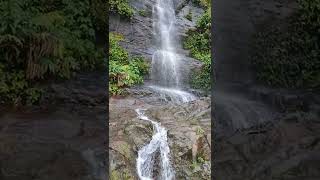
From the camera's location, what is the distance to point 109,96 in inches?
189

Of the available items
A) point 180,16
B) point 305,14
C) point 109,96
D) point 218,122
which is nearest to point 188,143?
point 218,122

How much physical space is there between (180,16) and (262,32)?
902mm

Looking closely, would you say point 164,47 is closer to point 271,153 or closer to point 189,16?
point 189,16

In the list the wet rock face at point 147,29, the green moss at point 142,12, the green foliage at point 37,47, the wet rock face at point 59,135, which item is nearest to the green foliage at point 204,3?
the wet rock face at point 147,29

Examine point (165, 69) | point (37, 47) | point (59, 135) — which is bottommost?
point (59, 135)

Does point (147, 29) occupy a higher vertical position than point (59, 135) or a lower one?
higher

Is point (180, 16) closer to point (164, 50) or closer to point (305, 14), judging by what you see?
point (164, 50)

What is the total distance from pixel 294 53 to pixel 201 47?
3.62 feet

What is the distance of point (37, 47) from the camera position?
4930 millimetres

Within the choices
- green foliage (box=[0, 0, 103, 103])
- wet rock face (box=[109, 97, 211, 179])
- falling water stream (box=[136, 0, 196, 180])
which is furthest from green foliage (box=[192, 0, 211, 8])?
green foliage (box=[0, 0, 103, 103])

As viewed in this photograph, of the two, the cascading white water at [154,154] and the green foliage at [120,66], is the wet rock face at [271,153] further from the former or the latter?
the green foliage at [120,66]

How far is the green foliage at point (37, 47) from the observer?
16.2ft

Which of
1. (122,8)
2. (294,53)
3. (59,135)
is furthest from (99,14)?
(294,53)

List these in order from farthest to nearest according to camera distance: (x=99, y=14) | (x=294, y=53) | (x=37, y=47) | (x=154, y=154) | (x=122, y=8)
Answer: (x=294, y=53) < (x=99, y=14) < (x=37, y=47) < (x=122, y=8) < (x=154, y=154)
